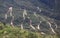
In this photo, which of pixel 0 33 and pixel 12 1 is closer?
pixel 0 33

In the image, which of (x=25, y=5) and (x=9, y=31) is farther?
(x=25, y=5)

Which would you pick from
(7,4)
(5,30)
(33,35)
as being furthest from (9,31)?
(7,4)

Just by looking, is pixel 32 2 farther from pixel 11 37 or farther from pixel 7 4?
pixel 11 37

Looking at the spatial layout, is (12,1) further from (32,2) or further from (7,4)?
(32,2)

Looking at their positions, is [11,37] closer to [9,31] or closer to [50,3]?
[9,31]

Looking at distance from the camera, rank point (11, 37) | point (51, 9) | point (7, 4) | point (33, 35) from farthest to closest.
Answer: point (51, 9) < point (7, 4) < point (33, 35) < point (11, 37)

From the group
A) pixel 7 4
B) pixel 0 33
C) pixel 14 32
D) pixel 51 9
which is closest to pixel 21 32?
pixel 14 32

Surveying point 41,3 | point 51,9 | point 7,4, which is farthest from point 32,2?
point 7,4

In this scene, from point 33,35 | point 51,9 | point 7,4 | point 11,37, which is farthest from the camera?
point 51,9
